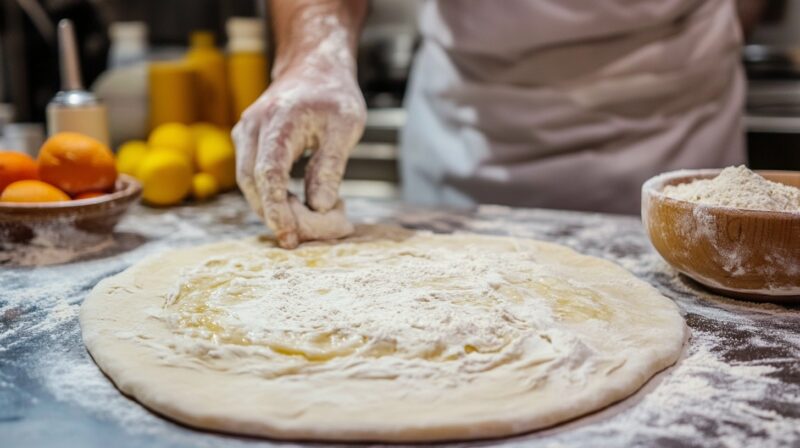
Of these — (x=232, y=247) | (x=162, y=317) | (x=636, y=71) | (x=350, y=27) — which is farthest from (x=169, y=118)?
(x=636, y=71)

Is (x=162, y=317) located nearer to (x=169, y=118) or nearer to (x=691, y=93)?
(x=169, y=118)

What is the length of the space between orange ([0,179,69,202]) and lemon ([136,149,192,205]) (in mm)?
417

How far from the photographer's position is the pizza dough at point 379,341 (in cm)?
82

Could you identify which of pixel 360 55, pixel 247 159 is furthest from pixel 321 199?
pixel 360 55

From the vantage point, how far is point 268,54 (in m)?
3.46

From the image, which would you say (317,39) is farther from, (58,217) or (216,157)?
(58,217)

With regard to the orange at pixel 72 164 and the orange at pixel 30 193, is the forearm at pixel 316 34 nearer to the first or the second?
the orange at pixel 72 164

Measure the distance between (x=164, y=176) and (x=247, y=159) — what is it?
0.48m

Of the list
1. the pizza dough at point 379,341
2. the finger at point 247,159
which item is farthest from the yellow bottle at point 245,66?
the pizza dough at point 379,341

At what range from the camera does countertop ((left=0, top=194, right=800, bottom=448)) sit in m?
0.79

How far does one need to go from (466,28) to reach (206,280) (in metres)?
1.18

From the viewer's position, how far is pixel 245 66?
2309 millimetres

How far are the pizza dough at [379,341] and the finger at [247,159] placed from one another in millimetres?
176

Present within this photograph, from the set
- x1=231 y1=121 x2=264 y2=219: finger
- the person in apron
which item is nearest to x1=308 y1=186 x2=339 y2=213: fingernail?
x1=231 y1=121 x2=264 y2=219: finger
